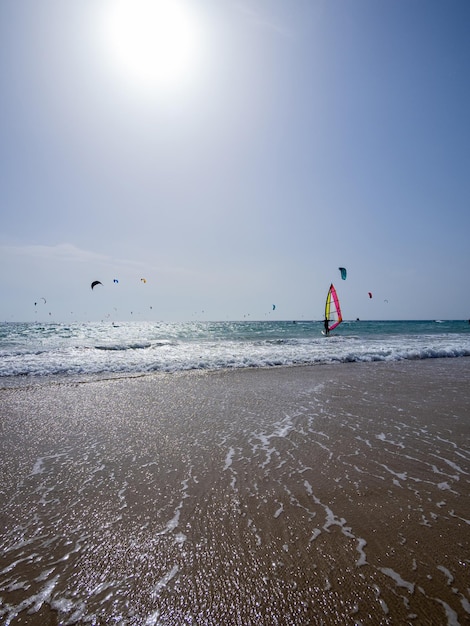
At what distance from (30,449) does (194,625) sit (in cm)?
442

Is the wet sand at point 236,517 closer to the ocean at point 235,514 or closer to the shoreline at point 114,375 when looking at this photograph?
the ocean at point 235,514

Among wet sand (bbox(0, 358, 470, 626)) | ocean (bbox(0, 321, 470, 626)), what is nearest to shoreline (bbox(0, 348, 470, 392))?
ocean (bbox(0, 321, 470, 626))

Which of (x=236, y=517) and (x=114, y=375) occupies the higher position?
(x=236, y=517)

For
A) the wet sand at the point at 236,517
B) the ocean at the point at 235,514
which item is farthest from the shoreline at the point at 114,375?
the wet sand at the point at 236,517

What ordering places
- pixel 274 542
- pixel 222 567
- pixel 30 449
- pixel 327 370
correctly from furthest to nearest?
1. pixel 327 370
2. pixel 30 449
3. pixel 274 542
4. pixel 222 567

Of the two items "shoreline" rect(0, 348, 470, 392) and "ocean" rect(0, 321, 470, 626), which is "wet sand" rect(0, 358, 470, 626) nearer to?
"ocean" rect(0, 321, 470, 626)

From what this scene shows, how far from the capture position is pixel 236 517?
336cm

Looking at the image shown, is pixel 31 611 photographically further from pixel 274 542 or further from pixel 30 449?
pixel 30 449

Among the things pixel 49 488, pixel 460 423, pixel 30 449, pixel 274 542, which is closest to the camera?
pixel 274 542

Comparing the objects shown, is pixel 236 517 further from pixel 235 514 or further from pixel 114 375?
pixel 114 375

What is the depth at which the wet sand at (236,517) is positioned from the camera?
2.29 meters

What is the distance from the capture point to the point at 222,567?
2.62 metres

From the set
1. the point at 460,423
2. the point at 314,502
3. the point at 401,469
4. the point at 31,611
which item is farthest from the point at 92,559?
the point at 460,423

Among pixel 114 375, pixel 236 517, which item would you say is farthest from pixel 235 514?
pixel 114 375
